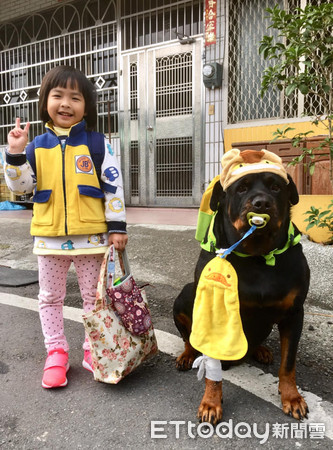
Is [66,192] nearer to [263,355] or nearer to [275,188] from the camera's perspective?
[275,188]

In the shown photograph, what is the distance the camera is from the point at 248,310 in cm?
178

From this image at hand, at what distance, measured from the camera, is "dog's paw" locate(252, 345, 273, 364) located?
2173mm

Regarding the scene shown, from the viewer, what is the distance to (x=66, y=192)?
2.07m

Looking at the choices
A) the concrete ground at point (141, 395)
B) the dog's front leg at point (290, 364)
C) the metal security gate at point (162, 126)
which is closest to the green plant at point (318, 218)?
the concrete ground at point (141, 395)

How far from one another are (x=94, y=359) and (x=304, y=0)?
20.3 feet

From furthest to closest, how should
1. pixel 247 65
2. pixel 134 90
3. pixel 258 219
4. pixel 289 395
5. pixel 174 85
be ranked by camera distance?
1. pixel 134 90
2. pixel 174 85
3. pixel 247 65
4. pixel 289 395
5. pixel 258 219

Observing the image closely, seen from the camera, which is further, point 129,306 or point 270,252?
point 129,306

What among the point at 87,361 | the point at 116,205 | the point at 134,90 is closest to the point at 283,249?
the point at 116,205

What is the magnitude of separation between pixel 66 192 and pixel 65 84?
58cm

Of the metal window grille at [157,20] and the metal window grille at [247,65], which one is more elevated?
the metal window grille at [157,20]

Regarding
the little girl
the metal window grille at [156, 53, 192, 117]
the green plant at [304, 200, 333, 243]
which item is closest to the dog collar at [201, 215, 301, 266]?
the little girl

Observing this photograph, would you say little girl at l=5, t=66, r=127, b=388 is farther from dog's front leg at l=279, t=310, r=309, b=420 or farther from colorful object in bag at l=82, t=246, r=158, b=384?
dog's front leg at l=279, t=310, r=309, b=420
